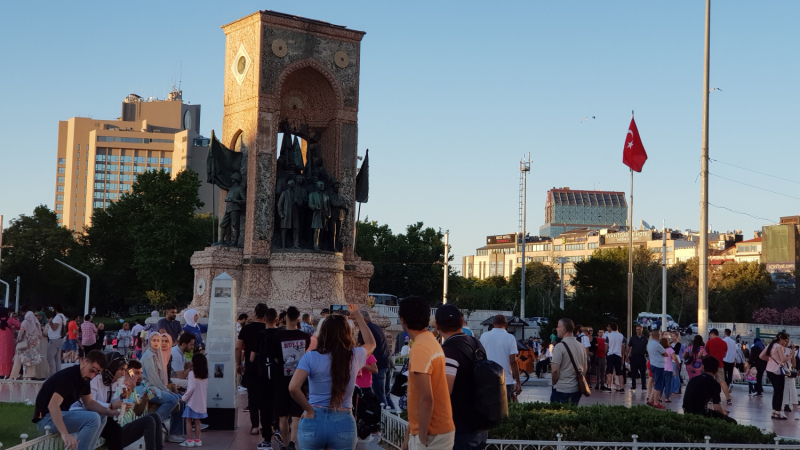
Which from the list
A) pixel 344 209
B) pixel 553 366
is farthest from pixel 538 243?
pixel 553 366

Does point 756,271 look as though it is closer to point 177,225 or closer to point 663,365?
point 177,225

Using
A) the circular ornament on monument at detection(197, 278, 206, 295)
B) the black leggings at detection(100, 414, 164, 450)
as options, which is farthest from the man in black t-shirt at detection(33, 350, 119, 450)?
the circular ornament on monument at detection(197, 278, 206, 295)

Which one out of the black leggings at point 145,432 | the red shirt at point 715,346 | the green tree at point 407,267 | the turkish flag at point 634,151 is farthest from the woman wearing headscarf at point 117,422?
the green tree at point 407,267

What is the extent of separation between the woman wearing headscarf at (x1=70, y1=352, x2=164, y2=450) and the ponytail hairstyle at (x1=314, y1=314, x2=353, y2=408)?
9.51 ft

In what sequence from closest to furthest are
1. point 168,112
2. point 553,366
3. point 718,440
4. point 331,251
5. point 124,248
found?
point 718,440
point 553,366
point 331,251
point 124,248
point 168,112

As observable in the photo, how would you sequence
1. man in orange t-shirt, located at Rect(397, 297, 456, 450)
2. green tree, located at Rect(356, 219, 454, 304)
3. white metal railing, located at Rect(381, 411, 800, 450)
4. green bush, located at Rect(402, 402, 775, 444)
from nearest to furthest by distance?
man in orange t-shirt, located at Rect(397, 297, 456, 450) → white metal railing, located at Rect(381, 411, 800, 450) → green bush, located at Rect(402, 402, 775, 444) → green tree, located at Rect(356, 219, 454, 304)

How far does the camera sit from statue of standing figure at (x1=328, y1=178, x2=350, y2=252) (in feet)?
74.5

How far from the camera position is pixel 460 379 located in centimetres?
655

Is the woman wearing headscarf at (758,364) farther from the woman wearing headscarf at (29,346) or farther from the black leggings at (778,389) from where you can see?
the woman wearing headscarf at (29,346)

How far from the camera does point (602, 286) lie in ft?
208

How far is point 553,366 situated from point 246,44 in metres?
14.3

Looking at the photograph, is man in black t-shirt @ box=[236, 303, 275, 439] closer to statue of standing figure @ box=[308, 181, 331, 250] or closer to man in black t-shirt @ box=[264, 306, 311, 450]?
man in black t-shirt @ box=[264, 306, 311, 450]

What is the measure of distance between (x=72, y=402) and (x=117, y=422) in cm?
94

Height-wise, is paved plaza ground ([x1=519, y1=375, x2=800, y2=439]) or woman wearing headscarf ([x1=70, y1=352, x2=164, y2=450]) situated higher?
woman wearing headscarf ([x1=70, y1=352, x2=164, y2=450])
